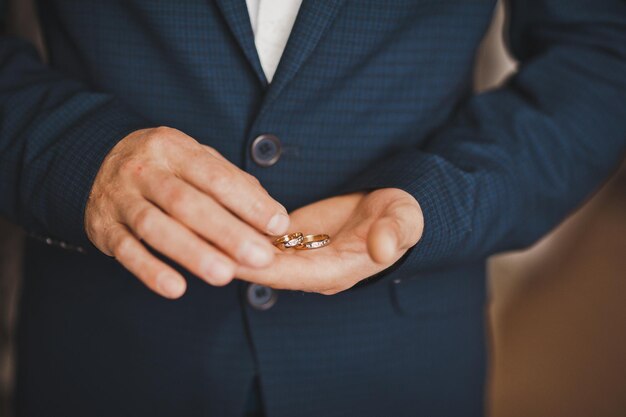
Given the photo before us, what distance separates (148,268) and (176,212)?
8 centimetres

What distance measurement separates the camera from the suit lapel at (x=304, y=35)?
0.91m

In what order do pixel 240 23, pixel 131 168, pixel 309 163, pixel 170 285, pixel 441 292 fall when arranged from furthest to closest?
pixel 441 292 < pixel 309 163 < pixel 240 23 < pixel 131 168 < pixel 170 285

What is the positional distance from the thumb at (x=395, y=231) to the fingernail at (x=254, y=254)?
13 cm

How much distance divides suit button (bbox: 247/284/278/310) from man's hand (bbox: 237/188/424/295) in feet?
0.47

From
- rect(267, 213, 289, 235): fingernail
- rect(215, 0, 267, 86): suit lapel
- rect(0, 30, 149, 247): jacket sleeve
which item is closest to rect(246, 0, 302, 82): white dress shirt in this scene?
rect(215, 0, 267, 86): suit lapel

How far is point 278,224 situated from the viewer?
754mm

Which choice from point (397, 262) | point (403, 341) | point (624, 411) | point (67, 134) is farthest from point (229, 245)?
point (624, 411)

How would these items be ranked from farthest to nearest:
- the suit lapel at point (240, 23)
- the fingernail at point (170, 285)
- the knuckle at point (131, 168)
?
the suit lapel at point (240, 23)
the knuckle at point (131, 168)
the fingernail at point (170, 285)

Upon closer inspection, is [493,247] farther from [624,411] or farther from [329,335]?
[624,411]

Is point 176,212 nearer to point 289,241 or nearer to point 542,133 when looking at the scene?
point 289,241

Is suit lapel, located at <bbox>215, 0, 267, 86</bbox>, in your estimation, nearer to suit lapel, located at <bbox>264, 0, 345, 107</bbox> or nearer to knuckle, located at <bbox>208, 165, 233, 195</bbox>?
suit lapel, located at <bbox>264, 0, 345, 107</bbox>

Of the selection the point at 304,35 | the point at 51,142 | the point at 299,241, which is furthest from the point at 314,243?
the point at 51,142

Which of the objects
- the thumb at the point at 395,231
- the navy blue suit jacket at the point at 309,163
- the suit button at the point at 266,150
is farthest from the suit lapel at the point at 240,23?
the thumb at the point at 395,231

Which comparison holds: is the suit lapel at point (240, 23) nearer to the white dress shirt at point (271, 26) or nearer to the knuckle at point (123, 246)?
the white dress shirt at point (271, 26)
